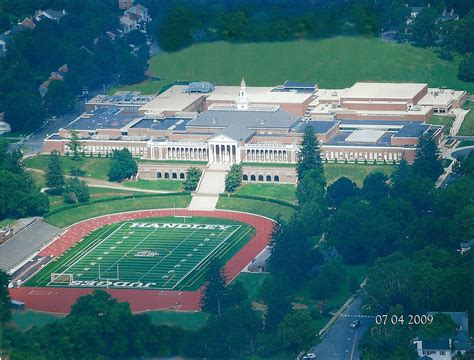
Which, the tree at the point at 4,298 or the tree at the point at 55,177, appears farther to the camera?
the tree at the point at 55,177

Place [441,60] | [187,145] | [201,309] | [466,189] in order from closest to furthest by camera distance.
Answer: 1. [201,309]
2. [466,189]
3. [187,145]
4. [441,60]

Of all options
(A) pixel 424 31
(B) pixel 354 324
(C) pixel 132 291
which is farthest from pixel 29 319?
(A) pixel 424 31

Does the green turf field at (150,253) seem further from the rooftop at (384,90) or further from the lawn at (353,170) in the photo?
the rooftop at (384,90)

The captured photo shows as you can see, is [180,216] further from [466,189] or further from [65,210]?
[466,189]

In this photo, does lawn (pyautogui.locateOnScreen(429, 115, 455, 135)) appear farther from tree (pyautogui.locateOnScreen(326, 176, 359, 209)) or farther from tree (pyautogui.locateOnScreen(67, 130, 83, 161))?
tree (pyautogui.locateOnScreen(67, 130, 83, 161))

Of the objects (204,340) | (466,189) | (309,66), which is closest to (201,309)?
(204,340)

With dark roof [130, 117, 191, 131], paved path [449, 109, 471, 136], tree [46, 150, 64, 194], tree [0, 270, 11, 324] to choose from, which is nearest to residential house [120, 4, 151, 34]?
dark roof [130, 117, 191, 131]

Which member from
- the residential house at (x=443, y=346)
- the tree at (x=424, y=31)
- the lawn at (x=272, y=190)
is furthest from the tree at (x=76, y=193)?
the residential house at (x=443, y=346)
